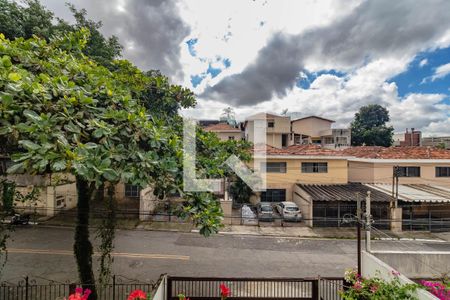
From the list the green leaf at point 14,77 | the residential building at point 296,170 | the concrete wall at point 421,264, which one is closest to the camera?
the green leaf at point 14,77

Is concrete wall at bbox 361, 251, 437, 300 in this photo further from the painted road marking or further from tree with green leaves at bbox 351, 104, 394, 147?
tree with green leaves at bbox 351, 104, 394, 147

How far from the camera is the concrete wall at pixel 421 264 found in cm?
780

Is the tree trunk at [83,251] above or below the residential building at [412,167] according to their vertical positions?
below

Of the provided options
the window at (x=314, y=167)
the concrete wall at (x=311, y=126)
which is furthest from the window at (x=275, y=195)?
the concrete wall at (x=311, y=126)

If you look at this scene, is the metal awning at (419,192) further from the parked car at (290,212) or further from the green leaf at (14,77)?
the green leaf at (14,77)

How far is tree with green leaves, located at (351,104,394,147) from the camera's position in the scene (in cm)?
3400

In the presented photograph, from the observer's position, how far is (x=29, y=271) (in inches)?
326

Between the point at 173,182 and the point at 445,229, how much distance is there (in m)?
17.8

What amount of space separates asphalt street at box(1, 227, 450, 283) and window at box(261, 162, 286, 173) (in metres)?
5.63

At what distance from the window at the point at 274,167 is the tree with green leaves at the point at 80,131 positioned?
498 inches

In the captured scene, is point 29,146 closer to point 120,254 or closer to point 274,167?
point 120,254

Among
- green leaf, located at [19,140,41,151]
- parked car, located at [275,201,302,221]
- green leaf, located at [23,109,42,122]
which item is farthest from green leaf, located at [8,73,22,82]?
parked car, located at [275,201,302,221]

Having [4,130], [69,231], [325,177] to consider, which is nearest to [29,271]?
[69,231]

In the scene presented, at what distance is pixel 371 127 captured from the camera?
38000 millimetres
